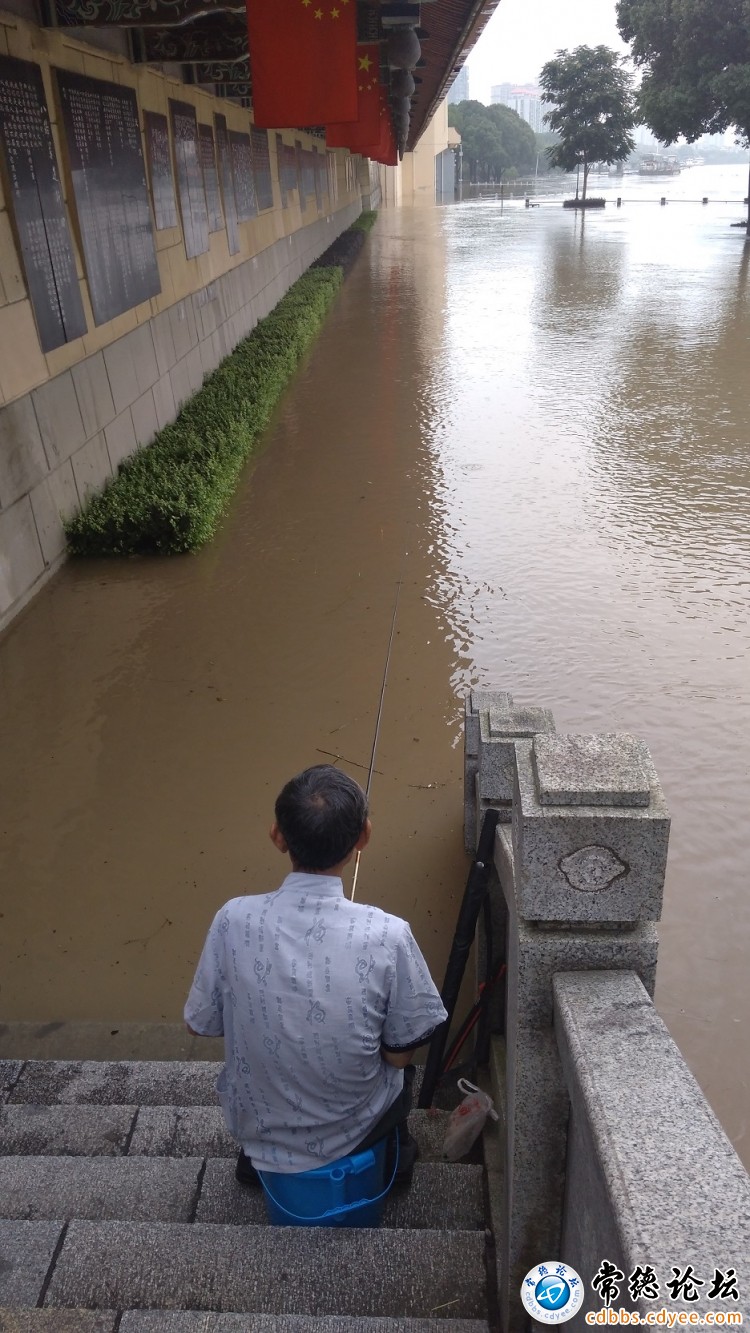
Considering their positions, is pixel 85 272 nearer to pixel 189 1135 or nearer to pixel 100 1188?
pixel 189 1135

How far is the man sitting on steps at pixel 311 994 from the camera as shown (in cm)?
175

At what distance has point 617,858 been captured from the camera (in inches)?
65.0

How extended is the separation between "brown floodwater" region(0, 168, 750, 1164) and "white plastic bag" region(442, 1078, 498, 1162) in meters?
0.87

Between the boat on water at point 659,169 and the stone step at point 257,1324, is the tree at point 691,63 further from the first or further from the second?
the boat on water at point 659,169

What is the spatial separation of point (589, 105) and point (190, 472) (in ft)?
124

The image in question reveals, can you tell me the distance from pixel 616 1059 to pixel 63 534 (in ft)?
19.0

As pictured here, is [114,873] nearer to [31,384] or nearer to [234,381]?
[31,384]

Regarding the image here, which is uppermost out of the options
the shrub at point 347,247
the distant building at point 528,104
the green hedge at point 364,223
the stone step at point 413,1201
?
the distant building at point 528,104

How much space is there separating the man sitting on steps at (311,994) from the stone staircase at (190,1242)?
0.19 m

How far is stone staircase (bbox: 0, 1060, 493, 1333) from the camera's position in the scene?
1654 mm

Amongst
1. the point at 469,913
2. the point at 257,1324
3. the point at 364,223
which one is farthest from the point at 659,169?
the point at 257,1324

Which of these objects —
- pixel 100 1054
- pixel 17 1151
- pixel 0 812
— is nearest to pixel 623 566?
pixel 0 812

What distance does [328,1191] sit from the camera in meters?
1.95

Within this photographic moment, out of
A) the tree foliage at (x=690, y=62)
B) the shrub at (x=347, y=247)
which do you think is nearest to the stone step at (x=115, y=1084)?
the shrub at (x=347, y=247)
